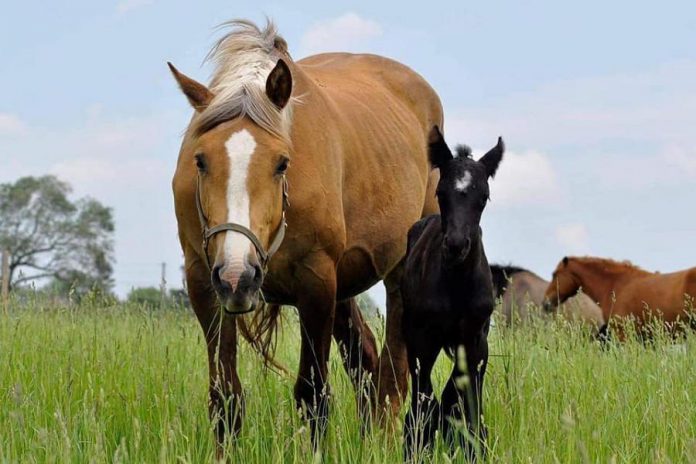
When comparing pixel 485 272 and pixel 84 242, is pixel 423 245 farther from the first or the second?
pixel 84 242

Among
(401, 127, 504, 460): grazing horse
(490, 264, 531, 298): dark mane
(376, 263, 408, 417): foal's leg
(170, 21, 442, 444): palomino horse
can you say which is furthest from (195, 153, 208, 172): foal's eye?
(490, 264, 531, 298): dark mane

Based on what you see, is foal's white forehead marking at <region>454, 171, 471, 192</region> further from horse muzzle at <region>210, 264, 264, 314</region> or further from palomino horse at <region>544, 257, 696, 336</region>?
palomino horse at <region>544, 257, 696, 336</region>

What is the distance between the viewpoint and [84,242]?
53781 millimetres

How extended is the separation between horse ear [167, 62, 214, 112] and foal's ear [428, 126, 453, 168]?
1101mm

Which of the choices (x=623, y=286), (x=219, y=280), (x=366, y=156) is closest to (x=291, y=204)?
(x=219, y=280)

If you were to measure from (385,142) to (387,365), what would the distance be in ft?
4.81

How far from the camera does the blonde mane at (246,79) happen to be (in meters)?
4.45

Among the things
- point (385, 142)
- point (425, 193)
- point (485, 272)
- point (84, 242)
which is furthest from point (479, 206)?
Result: point (84, 242)

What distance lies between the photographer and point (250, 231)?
398 cm

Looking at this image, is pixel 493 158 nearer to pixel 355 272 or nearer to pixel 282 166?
pixel 282 166

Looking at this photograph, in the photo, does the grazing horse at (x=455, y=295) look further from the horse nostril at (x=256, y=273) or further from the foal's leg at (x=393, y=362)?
the foal's leg at (x=393, y=362)

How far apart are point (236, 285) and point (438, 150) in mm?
1498

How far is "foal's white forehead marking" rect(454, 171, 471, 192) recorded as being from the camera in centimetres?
454

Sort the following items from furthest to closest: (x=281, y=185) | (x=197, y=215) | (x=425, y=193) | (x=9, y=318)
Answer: (x=9, y=318), (x=425, y=193), (x=197, y=215), (x=281, y=185)
